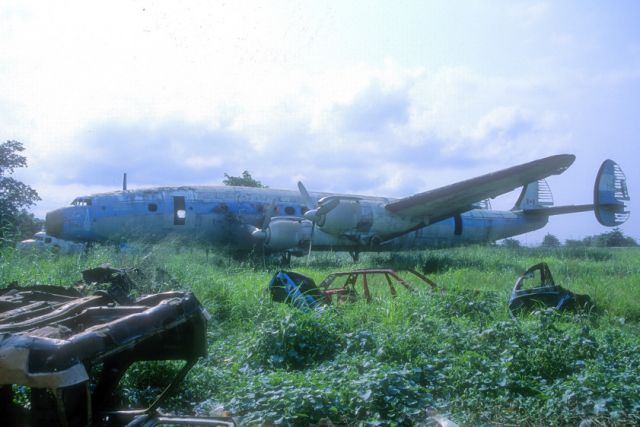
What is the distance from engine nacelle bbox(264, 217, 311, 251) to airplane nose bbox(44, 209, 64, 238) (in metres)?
5.82

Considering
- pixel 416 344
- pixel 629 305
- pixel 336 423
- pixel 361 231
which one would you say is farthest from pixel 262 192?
pixel 336 423

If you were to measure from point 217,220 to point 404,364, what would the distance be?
13273 mm

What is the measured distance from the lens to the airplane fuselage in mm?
15781

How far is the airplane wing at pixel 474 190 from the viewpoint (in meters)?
15.8

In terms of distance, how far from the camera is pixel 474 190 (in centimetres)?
1695

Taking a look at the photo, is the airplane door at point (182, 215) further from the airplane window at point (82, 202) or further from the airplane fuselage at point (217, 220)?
the airplane window at point (82, 202)

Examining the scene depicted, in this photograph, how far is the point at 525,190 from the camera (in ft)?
75.8

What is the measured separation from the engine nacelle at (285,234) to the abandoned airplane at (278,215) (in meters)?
0.03

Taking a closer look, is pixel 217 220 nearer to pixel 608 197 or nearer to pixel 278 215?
pixel 278 215

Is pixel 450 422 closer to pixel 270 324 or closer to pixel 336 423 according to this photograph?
pixel 336 423

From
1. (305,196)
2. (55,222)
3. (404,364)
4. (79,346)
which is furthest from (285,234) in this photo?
(79,346)

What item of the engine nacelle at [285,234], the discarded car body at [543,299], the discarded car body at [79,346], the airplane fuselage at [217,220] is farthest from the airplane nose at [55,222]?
the discarded car body at [543,299]

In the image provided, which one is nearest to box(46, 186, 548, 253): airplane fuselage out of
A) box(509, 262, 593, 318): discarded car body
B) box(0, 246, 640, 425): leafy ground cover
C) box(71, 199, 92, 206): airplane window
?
box(71, 199, 92, 206): airplane window

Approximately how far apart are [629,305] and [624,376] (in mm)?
4905
